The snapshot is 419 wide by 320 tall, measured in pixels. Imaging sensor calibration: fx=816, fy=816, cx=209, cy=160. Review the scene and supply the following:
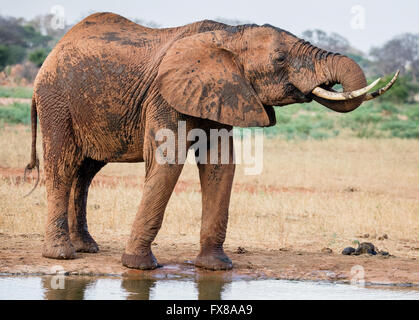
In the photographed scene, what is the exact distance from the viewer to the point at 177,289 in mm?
7652

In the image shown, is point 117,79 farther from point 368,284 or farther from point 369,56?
point 369,56

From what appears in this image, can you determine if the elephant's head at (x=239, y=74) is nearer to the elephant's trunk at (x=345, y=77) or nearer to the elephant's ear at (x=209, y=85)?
the elephant's ear at (x=209, y=85)

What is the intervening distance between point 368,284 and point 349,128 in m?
22.2

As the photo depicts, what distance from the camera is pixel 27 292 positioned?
7.33 metres

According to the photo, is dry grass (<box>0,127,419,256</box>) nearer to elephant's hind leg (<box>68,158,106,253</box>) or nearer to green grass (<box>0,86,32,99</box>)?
elephant's hind leg (<box>68,158,106,253</box>)

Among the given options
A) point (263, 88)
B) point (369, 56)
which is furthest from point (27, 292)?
point (369, 56)

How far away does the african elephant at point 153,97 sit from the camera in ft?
24.9

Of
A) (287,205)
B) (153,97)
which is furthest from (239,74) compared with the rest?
(287,205)

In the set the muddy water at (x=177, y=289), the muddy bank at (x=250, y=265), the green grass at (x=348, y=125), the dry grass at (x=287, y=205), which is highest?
the green grass at (x=348, y=125)

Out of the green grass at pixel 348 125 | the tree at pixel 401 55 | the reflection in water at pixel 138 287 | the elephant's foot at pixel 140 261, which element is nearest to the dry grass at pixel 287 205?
the elephant's foot at pixel 140 261

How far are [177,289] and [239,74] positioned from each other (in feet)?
6.98

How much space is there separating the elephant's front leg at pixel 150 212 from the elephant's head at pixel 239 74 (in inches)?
25.5

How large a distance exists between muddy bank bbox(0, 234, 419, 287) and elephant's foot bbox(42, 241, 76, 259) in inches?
3.1

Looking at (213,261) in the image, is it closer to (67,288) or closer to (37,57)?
(67,288)
